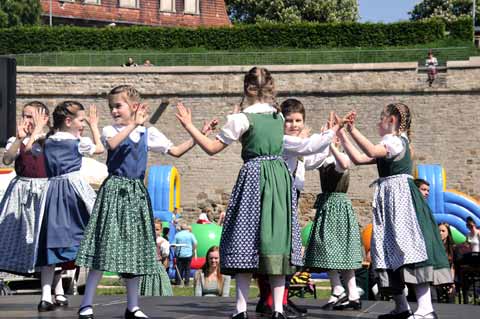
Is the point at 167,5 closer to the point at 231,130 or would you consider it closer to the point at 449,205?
the point at 449,205

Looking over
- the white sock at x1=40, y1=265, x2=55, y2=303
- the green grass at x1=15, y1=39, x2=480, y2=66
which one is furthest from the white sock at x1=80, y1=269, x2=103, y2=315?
the green grass at x1=15, y1=39, x2=480, y2=66

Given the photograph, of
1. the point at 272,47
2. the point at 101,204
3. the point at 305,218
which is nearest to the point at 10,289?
the point at 101,204

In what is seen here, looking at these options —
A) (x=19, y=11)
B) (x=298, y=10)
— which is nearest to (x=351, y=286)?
(x=19, y=11)

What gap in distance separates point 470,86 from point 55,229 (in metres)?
26.9

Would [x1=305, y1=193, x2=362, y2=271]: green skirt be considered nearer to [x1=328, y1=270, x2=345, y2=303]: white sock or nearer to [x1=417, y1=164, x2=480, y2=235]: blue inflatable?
[x1=328, y1=270, x2=345, y2=303]: white sock

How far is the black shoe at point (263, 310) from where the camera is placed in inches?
373

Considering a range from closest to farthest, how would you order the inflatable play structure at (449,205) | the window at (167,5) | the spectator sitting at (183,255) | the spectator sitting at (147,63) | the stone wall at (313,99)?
the spectator sitting at (183,255), the inflatable play structure at (449,205), the stone wall at (313,99), the spectator sitting at (147,63), the window at (167,5)

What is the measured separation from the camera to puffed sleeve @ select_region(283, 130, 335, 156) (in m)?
9.27

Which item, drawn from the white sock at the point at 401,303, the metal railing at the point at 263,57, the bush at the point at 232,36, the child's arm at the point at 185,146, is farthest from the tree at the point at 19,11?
the white sock at the point at 401,303

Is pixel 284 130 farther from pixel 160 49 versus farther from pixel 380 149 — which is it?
pixel 160 49

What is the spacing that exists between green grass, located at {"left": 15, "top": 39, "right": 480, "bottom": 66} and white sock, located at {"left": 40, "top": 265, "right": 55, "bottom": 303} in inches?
1147

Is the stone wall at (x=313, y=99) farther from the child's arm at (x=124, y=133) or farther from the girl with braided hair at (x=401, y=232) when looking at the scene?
the child's arm at (x=124, y=133)

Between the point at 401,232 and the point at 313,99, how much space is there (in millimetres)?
27447

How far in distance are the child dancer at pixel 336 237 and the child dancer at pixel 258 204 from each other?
1459 millimetres
